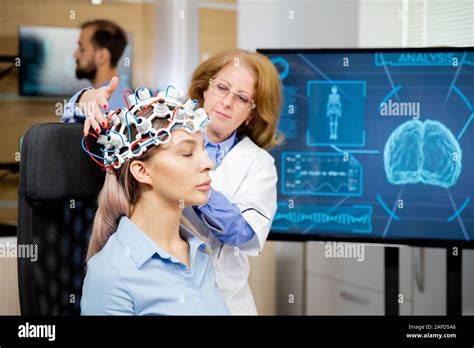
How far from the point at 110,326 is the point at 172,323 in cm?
10

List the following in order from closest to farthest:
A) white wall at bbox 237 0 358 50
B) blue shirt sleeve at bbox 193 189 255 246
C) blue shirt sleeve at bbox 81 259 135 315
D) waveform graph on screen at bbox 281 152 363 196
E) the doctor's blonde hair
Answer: blue shirt sleeve at bbox 81 259 135 315
blue shirt sleeve at bbox 193 189 255 246
the doctor's blonde hair
white wall at bbox 237 0 358 50
waveform graph on screen at bbox 281 152 363 196

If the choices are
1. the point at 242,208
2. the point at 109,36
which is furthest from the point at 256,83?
the point at 109,36

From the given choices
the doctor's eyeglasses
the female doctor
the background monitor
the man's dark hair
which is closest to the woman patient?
the female doctor

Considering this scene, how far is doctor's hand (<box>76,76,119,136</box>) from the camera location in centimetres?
111

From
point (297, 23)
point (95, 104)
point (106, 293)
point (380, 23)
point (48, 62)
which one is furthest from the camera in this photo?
point (48, 62)

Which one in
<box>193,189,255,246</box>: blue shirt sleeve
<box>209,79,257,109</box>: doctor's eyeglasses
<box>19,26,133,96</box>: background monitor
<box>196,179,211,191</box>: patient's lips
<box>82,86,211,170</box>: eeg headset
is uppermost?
<box>19,26,133,96</box>: background monitor

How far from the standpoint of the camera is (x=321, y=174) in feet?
5.58

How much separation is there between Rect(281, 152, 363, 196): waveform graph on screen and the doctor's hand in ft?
2.12

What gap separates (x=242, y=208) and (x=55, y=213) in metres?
0.36

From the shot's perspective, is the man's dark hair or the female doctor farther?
the man's dark hair

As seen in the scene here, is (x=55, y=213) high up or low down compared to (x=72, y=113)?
down

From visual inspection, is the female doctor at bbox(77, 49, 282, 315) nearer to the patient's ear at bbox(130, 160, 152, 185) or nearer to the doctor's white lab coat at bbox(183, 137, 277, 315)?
the doctor's white lab coat at bbox(183, 137, 277, 315)

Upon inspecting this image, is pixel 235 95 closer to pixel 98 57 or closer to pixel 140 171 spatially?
pixel 140 171

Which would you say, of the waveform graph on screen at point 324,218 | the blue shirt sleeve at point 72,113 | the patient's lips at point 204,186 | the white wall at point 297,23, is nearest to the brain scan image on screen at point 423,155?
the waveform graph on screen at point 324,218
